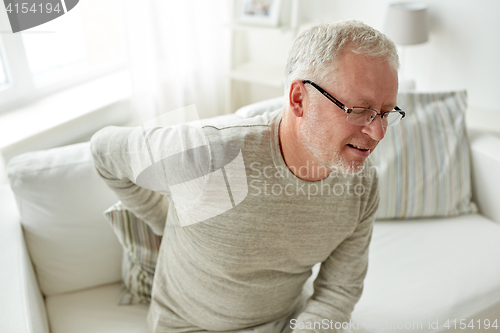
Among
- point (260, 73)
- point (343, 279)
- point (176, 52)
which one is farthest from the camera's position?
point (260, 73)

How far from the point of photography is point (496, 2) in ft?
6.44

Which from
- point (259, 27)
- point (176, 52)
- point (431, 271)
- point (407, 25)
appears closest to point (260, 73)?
point (259, 27)

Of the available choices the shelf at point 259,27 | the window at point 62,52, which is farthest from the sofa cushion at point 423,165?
the window at point 62,52

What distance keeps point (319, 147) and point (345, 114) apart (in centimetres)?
9

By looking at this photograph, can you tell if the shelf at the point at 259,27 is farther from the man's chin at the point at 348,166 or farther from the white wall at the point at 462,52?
the man's chin at the point at 348,166

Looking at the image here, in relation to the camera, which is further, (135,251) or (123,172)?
(135,251)

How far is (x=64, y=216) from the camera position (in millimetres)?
1299

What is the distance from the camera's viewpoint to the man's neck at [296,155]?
3.17 ft

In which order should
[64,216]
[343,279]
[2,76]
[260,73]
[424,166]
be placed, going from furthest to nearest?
[260,73] → [2,76] → [424,166] → [64,216] → [343,279]

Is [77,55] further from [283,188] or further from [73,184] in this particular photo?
[283,188]

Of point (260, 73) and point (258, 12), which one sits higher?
point (258, 12)

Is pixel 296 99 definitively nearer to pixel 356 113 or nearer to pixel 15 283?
pixel 356 113

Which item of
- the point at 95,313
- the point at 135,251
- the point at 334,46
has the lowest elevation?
the point at 95,313

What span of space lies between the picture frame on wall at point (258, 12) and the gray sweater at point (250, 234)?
1451 millimetres
